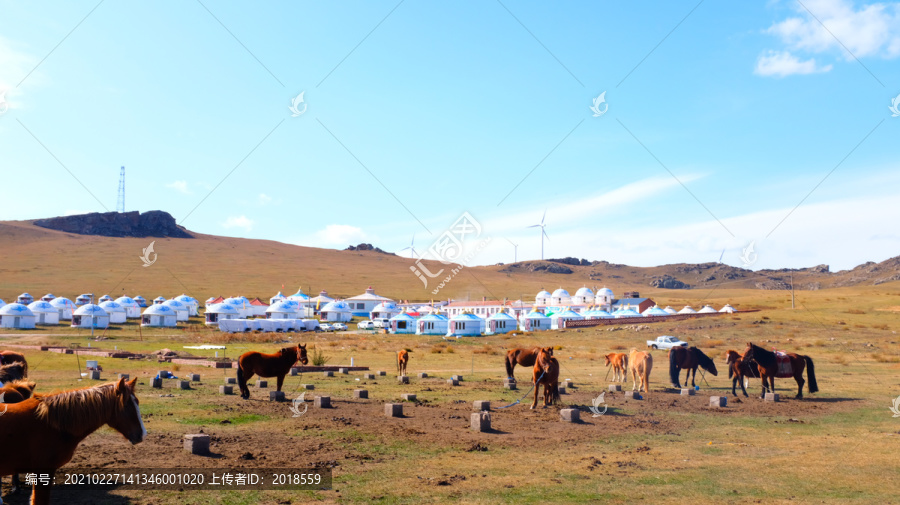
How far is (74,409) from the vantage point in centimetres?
730

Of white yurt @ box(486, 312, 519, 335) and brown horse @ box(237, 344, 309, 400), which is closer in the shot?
brown horse @ box(237, 344, 309, 400)

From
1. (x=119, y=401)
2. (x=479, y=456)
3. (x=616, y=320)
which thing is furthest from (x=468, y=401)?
(x=616, y=320)

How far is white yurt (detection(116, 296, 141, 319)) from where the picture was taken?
303 ft

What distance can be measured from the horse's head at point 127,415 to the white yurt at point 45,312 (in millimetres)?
93184

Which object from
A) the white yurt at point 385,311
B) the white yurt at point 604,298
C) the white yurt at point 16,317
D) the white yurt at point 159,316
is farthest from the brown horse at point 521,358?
the white yurt at point 604,298

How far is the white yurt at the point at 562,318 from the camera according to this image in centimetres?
8682

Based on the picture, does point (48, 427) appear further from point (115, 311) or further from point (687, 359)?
point (115, 311)

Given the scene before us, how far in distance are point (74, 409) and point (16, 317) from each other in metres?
86.3

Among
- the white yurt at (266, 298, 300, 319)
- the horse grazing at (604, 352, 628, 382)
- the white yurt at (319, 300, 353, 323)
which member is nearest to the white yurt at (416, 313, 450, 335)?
the white yurt at (266, 298, 300, 319)

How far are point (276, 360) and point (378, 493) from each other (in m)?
12.2

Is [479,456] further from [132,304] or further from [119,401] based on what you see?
[132,304]

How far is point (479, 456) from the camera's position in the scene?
12.5 m

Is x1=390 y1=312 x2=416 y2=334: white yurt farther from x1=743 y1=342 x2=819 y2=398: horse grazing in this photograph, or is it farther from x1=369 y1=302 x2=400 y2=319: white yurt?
x1=743 y1=342 x2=819 y2=398: horse grazing

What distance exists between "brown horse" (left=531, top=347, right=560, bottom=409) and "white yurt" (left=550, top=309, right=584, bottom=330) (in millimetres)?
67691
